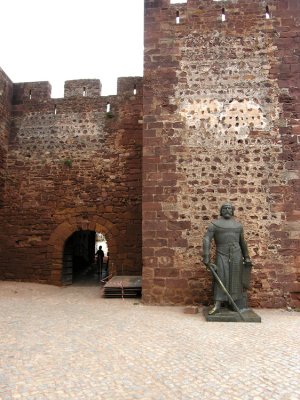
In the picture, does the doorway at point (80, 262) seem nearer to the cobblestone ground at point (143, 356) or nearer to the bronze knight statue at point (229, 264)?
the cobblestone ground at point (143, 356)

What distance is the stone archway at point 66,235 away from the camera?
1006cm

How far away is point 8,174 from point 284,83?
8184 millimetres

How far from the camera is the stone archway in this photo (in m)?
10.1

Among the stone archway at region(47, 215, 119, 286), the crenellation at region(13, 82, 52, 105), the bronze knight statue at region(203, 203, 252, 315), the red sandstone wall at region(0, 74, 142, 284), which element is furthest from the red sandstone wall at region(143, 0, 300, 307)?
the crenellation at region(13, 82, 52, 105)

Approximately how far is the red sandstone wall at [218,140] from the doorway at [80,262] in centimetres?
419

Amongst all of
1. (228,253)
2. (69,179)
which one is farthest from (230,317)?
(69,179)

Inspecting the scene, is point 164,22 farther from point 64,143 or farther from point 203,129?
point 64,143

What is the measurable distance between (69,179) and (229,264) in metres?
6.08

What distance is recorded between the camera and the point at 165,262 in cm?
720

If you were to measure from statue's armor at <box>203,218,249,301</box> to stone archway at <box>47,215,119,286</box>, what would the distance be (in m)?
4.33

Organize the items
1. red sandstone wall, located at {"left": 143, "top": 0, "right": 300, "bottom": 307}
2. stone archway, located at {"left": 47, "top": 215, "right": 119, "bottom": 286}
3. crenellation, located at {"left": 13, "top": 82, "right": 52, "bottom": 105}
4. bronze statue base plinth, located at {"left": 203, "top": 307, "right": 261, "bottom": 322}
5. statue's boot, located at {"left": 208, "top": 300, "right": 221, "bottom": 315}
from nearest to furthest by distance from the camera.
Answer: bronze statue base plinth, located at {"left": 203, "top": 307, "right": 261, "bottom": 322}, statue's boot, located at {"left": 208, "top": 300, "right": 221, "bottom": 315}, red sandstone wall, located at {"left": 143, "top": 0, "right": 300, "bottom": 307}, stone archway, located at {"left": 47, "top": 215, "right": 119, "bottom": 286}, crenellation, located at {"left": 13, "top": 82, "right": 52, "bottom": 105}

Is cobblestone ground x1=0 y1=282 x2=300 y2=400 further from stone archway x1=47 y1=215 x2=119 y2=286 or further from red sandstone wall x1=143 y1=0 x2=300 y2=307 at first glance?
stone archway x1=47 y1=215 x2=119 y2=286

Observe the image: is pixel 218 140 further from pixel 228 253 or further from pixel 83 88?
pixel 83 88

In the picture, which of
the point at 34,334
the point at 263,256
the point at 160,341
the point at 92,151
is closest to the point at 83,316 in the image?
the point at 34,334
